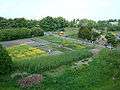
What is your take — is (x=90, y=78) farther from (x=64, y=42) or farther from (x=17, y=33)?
(x=17, y=33)

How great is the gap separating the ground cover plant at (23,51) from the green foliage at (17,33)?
7721mm

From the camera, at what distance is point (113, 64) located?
46375 mm

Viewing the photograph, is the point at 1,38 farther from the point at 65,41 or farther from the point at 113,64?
the point at 113,64

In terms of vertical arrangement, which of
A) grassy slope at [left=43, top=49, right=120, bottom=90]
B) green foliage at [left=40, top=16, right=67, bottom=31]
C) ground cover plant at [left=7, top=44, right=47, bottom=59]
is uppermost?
green foliage at [left=40, top=16, right=67, bottom=31]

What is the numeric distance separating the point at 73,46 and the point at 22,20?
84.4 feet

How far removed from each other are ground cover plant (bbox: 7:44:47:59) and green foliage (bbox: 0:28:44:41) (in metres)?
7.72

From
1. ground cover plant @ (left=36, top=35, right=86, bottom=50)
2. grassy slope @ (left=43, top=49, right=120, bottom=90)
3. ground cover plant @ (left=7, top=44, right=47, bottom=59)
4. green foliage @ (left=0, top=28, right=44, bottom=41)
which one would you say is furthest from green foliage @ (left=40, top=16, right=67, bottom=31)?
grassy slope @ (left=43, top=49, right=120, bottom=90)

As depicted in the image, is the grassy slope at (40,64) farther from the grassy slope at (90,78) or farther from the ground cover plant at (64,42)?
the ground cover plant at (64,42)

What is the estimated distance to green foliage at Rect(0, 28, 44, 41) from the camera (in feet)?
234

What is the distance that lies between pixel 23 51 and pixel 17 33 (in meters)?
14.8

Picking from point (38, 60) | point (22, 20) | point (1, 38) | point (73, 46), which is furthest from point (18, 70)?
point (22, 20)

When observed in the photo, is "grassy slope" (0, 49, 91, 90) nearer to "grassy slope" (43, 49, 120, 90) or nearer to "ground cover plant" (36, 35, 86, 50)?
"grassy slope" (43, 49, 120, 90)

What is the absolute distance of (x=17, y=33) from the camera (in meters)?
73.5

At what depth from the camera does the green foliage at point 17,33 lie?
71250 mm
